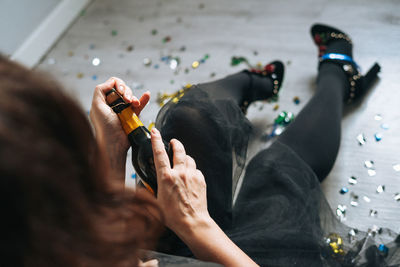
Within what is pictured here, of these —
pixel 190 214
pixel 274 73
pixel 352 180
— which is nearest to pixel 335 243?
pixel 352 180

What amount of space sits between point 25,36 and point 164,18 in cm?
60

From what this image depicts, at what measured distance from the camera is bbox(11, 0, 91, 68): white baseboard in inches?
62.6

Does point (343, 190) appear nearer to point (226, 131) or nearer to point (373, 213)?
point (373, 213)

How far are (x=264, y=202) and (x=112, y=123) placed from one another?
375mm

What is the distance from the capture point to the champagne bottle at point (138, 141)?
0.71 metres

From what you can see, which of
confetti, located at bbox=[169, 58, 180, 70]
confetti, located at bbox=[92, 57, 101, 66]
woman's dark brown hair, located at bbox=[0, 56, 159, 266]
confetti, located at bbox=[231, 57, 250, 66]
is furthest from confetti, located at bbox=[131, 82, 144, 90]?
woman's dark brown hair, located at bbox=[0, 56, 159, 266]

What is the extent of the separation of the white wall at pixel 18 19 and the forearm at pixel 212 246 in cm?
126

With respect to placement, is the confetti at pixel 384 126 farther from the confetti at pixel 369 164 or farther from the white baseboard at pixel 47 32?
the white baseboard at pixel 47 32

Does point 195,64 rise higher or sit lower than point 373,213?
higher

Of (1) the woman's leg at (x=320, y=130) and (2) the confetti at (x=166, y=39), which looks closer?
(1) the woman's leg at (x=320, y=130)

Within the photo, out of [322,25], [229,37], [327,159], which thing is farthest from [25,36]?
[327,159]

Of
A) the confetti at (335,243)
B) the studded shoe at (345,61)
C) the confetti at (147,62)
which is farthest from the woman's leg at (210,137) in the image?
the confetti at (147,62)

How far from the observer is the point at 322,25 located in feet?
4.25

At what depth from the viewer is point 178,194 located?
0.64 metres
